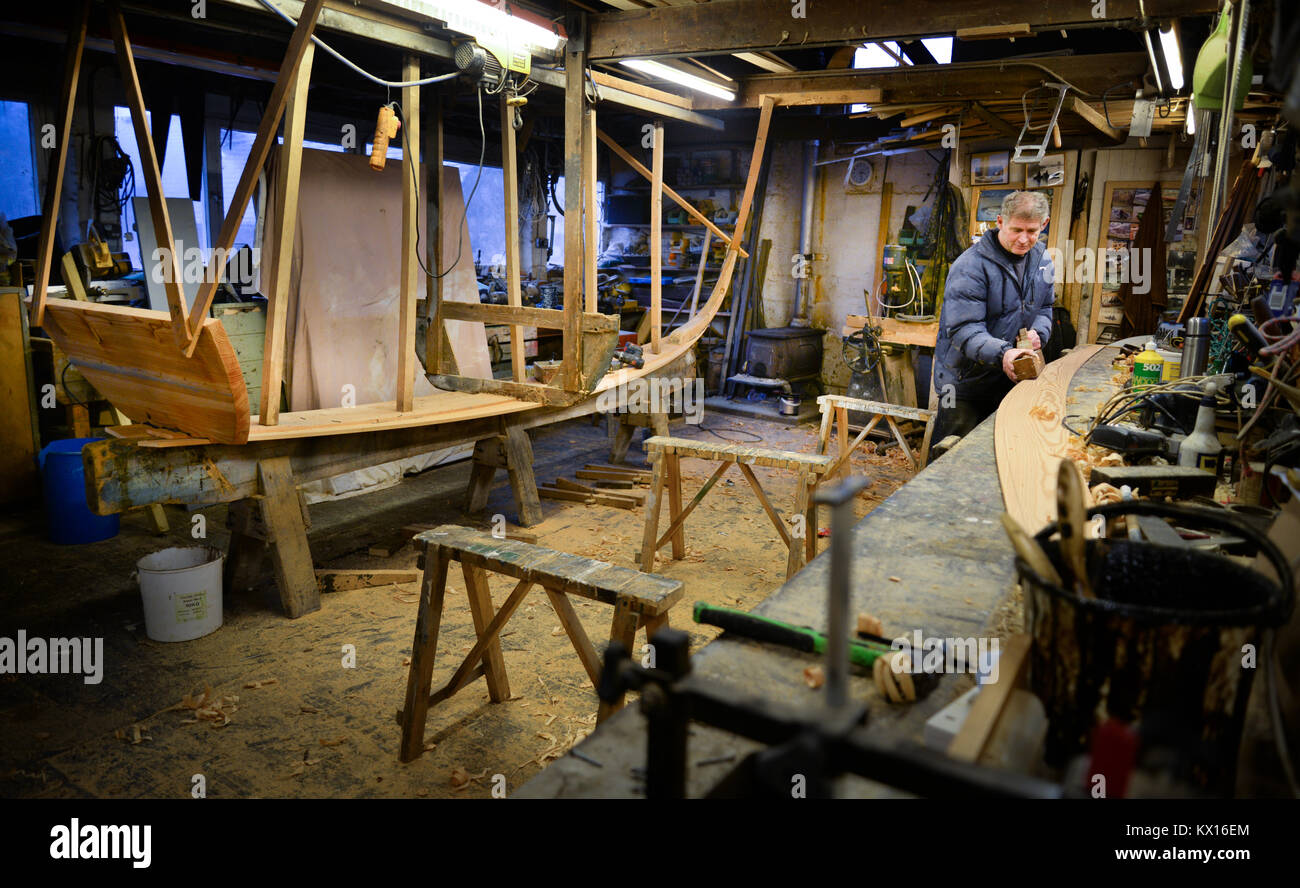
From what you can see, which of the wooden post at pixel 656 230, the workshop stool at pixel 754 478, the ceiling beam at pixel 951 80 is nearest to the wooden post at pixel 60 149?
the workshop stool at pixel 754 478

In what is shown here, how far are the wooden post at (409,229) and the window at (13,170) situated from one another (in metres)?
6.58

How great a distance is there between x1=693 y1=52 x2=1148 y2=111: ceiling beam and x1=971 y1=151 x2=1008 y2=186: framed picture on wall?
269 centimetres

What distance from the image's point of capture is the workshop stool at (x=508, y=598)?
9.46 feet

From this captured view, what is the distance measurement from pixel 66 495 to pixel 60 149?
2.41m

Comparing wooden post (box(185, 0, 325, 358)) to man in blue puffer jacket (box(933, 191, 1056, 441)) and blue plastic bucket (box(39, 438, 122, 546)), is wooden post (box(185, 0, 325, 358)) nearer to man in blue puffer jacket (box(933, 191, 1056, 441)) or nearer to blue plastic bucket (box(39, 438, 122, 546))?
blue plastic bucket (box(39, 438, 122, 546))

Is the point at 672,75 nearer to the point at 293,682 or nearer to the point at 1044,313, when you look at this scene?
the point at 1044,313

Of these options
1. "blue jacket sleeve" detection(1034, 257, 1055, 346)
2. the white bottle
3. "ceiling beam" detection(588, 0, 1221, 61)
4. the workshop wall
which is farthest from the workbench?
the workshop wall

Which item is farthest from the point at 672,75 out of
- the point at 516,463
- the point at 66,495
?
the point at 66,495

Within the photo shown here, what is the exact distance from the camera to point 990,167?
9.27 meters

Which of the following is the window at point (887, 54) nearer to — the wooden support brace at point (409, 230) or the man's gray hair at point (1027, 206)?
the man's gray hair at point (1027, 206)

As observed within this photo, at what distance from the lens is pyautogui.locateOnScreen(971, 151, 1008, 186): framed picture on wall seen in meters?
9.17

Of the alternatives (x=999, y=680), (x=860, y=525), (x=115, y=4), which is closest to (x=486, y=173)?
(x=115, y=4)

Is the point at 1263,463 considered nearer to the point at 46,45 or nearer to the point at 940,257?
the point at 940,257
